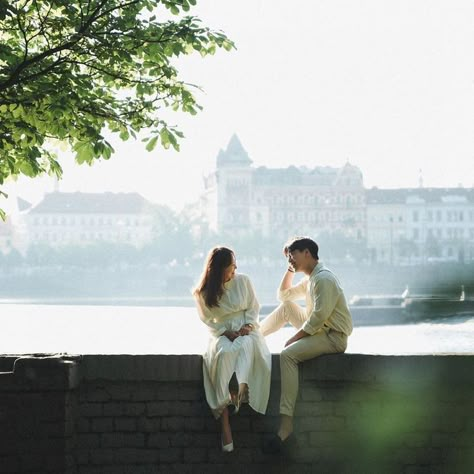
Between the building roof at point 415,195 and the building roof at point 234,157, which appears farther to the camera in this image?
the building roof at point 234,157

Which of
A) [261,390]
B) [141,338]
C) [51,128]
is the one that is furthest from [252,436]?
[141,338]

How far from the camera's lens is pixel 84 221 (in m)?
119

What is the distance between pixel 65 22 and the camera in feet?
22.8

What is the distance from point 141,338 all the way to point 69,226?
3390 inches

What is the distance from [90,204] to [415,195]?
3863 cm

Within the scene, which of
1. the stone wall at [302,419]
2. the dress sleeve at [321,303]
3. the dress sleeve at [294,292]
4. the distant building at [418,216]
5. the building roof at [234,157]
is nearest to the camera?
the dress sleeve at [321,303]

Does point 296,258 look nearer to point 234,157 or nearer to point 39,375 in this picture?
point 39,375

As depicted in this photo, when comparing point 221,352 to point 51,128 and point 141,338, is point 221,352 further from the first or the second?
point 141,338

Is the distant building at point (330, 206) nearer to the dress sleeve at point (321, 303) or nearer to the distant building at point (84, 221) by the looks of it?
the distant building at point (84, 221)

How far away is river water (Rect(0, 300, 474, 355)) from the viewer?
29828 millimetres

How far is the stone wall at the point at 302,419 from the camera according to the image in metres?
5.72

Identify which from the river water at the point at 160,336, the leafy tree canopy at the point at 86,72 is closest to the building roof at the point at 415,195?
the river water at the point at 160,336

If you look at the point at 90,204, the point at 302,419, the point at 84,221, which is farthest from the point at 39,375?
the point at 90,204

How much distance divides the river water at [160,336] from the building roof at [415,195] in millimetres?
68850
